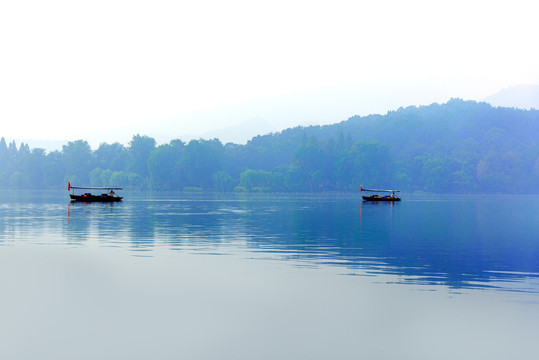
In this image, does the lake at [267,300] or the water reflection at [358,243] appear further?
the water reflection at [358,243]

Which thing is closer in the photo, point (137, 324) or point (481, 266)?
point (137, 324)

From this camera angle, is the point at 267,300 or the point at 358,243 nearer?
the point at 267,300

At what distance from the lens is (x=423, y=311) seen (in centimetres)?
2359

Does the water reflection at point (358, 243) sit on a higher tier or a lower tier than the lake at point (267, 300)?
lower

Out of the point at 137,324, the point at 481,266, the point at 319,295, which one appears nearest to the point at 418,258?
the point at 481,266

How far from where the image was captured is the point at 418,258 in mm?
40656

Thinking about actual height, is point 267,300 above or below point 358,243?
above

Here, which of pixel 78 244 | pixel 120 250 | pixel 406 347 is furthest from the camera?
pixel 78 244

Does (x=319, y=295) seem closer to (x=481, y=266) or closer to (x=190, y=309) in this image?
(x=190, y=309)

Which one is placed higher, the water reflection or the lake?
the lake

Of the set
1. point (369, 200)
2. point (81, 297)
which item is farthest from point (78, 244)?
point (369, 200)

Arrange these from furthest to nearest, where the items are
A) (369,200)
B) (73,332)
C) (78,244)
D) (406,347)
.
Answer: (369,200)
(78,244)
(73,332)
(406,347)

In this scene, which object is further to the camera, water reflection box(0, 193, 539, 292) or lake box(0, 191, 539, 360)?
water reflection box(0, 193, 539, 292)

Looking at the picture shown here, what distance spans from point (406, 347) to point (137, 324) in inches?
366
